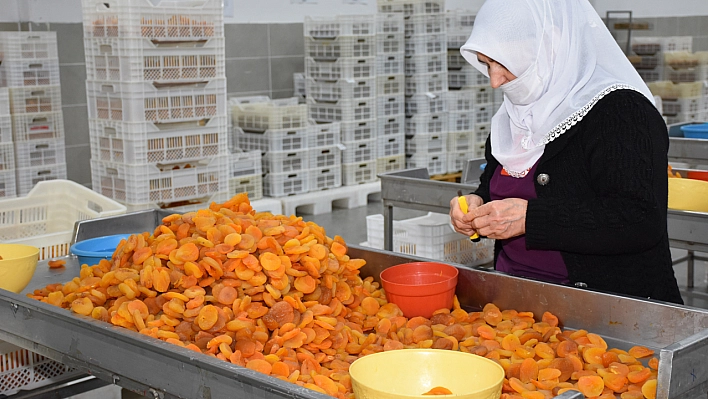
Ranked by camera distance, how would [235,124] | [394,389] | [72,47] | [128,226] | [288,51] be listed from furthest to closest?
[288,51], [235,124], [72,47], [128,226], [394,389]

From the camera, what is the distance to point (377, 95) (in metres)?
6.77

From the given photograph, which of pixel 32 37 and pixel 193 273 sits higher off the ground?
pixel 32 37

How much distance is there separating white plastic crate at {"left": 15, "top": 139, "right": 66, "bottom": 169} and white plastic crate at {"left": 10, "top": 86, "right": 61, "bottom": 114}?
0.22m

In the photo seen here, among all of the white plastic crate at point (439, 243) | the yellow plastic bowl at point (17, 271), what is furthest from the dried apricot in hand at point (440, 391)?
the white plastic crate at point (439, 243)

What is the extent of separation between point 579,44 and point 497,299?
593mm

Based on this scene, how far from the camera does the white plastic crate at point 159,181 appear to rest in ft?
15.5

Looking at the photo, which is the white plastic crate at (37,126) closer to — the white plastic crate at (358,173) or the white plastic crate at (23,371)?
the white plastic crate at (358,173)

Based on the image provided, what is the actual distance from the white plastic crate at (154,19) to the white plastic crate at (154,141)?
1.76ft

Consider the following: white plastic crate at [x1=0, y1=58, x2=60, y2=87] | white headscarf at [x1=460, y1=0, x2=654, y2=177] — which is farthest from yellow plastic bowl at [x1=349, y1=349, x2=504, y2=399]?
white plastic crate at [x1=0, y1=58, x2=60, y2=87]

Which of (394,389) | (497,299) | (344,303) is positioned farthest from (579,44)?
(394,389)

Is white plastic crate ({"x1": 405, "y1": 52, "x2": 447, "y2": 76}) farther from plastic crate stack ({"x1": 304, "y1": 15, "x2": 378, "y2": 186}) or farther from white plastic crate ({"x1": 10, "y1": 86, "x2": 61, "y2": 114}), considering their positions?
white plastic crate ({"x1": 10, "y1": 86, "x2": 61, "y2": 114})

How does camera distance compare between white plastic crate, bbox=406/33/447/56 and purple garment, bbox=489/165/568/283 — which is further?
white plastic crate, bbox=406/33/447/56

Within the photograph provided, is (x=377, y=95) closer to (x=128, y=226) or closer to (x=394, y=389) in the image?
(x=128, y=226)

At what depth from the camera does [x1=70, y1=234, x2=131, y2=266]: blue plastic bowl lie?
2166mm
